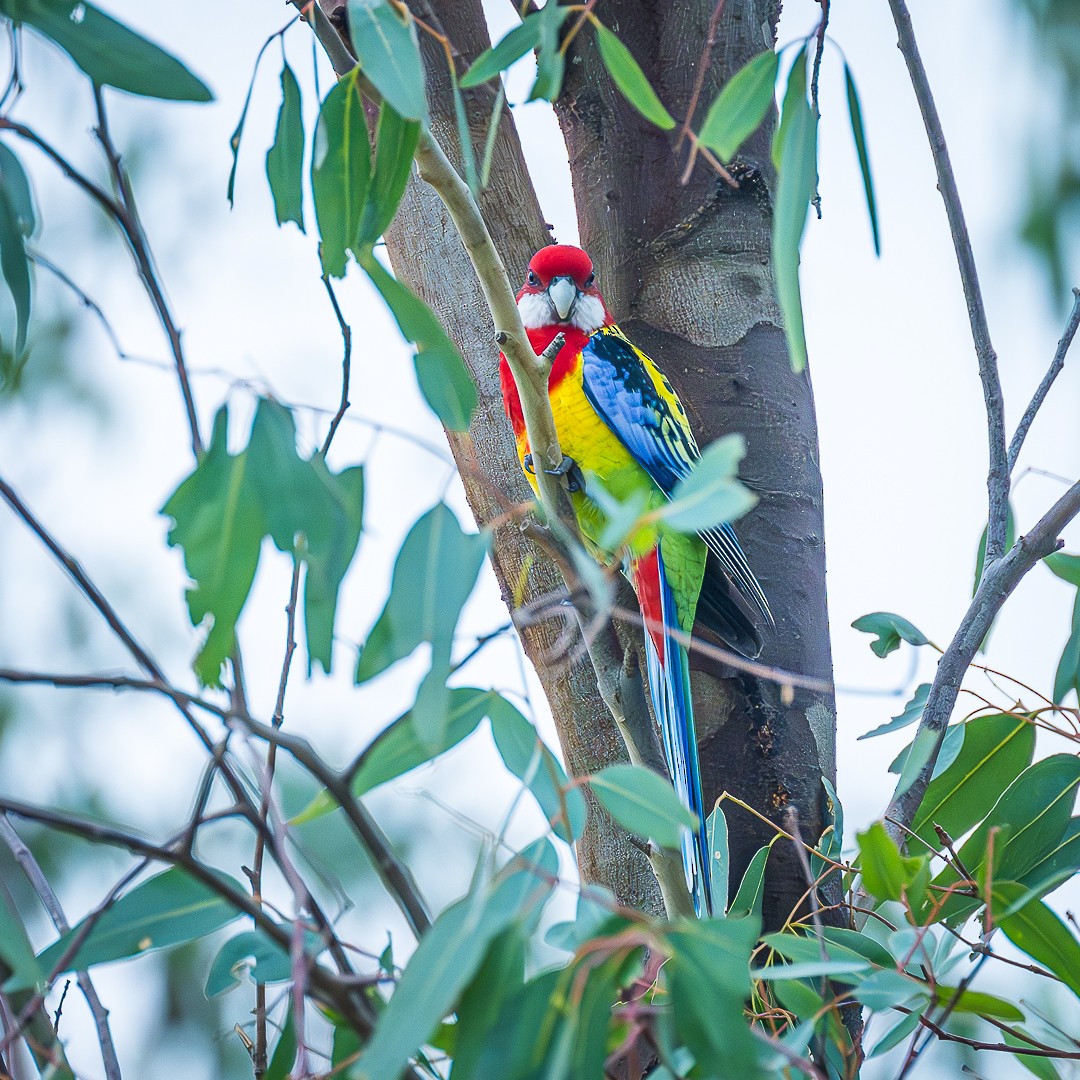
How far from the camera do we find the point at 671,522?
554 millimetres

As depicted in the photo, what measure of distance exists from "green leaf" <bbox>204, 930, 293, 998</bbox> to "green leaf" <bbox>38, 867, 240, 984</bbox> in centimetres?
6

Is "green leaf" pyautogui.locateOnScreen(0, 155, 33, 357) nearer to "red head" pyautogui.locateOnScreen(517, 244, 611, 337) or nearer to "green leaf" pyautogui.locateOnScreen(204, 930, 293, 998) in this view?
"green leaf" pyautogui.locateOnScreen(204, 930, 293, 998)

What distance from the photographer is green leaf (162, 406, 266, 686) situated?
25.7 inches

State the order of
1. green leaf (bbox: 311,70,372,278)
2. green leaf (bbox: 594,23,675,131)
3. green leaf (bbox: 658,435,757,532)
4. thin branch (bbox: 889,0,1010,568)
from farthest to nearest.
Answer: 1. thin branch (bbox: 889,0,1010,568)
2. green leaf (bbox: 311,70,372,278)
3. green leaf (bbox: 594,23,675,131)
4. green leaf (bbox: 658,435,757,532)

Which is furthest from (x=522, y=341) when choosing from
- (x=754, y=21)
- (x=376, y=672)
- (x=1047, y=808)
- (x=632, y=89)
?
(x=754, y=21)

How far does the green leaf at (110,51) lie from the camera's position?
0.72 meters

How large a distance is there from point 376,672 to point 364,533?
0.12 metres

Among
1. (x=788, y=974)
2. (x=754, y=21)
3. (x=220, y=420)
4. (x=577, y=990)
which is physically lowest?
(x=788, y=974)

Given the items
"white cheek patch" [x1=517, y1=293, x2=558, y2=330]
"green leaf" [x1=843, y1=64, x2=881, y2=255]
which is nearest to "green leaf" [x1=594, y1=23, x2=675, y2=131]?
"green leaf" [x1=843, y1=64, x2=881, y2=255]

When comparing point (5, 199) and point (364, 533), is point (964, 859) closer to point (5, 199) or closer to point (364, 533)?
point (364, 533)

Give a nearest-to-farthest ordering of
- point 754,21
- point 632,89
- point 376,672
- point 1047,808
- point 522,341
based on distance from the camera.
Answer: point 376,672
point 632,89
point 522,341
point 1047,808
point 754,21

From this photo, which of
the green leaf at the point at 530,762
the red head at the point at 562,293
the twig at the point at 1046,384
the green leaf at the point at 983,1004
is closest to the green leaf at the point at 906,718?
the twig at the point at 1046,384

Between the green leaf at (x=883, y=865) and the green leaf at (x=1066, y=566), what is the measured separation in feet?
1.51

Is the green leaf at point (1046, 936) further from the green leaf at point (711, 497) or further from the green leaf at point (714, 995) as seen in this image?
the green leaf at point (711, 497)
